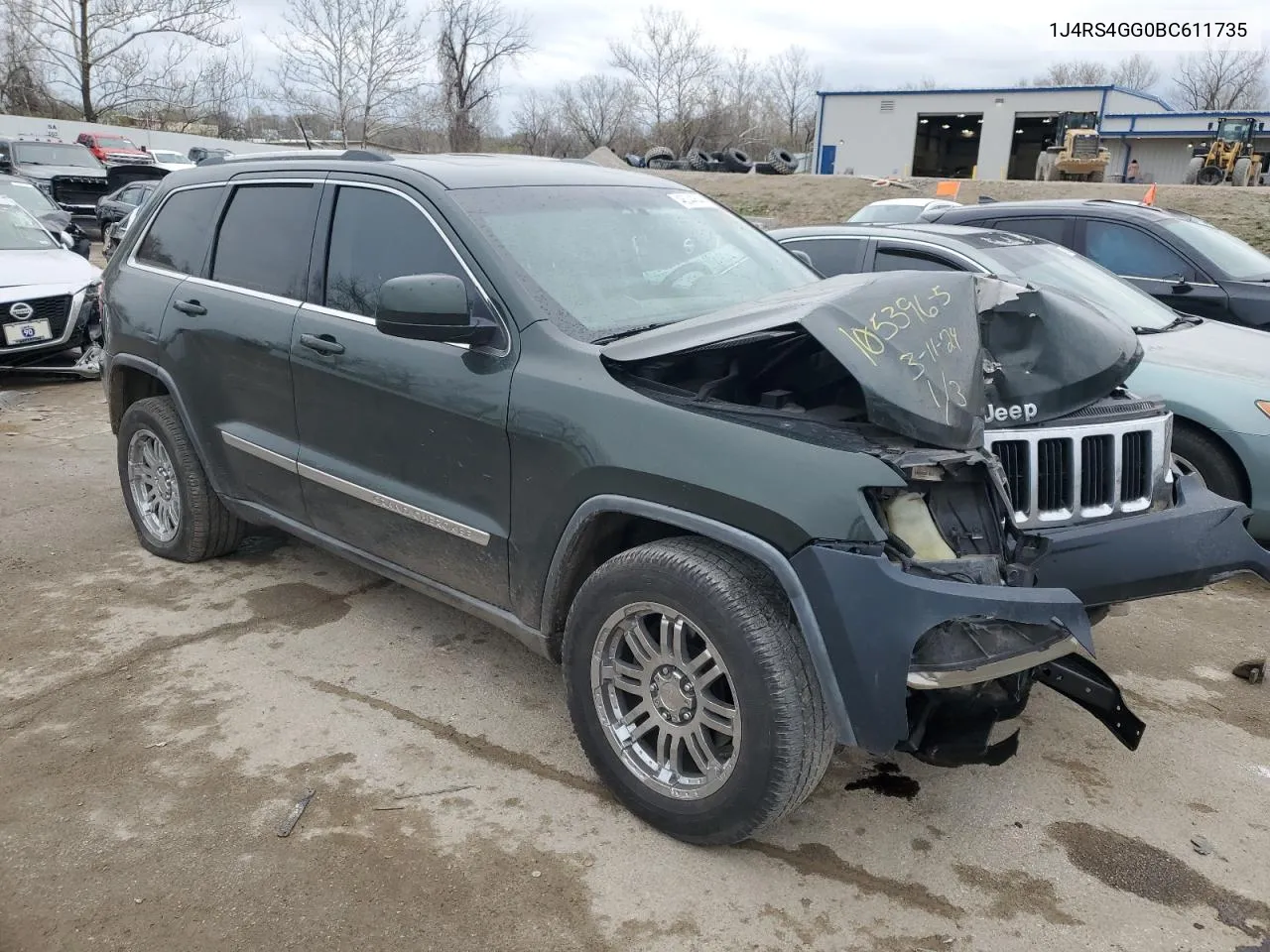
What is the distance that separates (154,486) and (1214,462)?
536 centimetres

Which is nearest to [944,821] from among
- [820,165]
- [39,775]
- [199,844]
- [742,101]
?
[199,844]

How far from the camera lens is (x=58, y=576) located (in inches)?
188

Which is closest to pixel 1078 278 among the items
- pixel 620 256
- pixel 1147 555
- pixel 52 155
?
pixel 1147 555

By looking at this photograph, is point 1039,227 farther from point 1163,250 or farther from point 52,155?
point 52,155

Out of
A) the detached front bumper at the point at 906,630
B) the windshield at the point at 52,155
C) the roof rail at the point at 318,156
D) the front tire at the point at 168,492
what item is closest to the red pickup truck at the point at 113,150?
the windshield at the point at 52,155

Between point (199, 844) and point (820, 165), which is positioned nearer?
point (199, 844)

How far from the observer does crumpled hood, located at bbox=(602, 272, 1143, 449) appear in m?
2.55

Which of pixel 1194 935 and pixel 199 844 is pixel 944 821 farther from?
pixel 199 844

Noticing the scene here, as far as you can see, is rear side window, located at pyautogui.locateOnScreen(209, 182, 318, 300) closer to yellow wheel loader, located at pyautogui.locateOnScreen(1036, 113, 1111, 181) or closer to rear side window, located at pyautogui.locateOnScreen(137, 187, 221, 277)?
rear side window, located at pyautogui.locateOnScreen(137, 187, 221, 277)

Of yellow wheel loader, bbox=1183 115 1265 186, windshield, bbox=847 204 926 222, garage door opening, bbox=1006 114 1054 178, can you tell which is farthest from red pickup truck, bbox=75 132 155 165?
garage door opening, bbox=1006 114 1054 178

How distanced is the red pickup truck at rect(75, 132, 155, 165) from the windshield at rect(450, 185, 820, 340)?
2313cm

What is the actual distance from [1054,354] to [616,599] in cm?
163

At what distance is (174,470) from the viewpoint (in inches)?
186

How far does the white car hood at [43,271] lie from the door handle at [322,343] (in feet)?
20.3
